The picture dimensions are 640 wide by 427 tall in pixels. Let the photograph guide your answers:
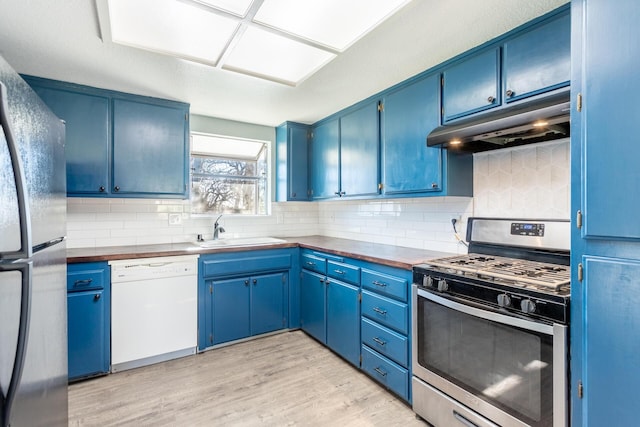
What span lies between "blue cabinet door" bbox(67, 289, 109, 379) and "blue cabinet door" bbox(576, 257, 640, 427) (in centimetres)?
285

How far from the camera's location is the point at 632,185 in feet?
3.56

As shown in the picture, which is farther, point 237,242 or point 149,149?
point 237,242

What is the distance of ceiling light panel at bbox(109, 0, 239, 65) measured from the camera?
1515mm

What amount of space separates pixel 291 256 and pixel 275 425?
4.98 feet

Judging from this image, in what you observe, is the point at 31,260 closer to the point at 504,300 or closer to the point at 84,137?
the point at 504,300

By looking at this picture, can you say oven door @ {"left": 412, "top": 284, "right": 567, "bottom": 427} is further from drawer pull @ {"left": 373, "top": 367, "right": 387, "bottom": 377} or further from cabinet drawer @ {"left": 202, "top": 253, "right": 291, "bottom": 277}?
cabinet drawer @ {"left": 202, "top": 253, "right": 291, "bottom": 277}

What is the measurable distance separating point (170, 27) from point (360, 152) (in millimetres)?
1731

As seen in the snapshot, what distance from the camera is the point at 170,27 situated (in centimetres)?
168

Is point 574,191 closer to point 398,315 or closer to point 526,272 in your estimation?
point 526,272

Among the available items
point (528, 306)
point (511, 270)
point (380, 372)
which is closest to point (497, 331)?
point (528, 306)

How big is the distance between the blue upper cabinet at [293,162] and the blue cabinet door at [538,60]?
7.28 feet

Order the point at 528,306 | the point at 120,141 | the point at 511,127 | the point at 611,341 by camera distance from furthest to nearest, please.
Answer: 1. the point at 120,141
2. the point at 511,127
3. the point at 528,306
4. the point at 611,341

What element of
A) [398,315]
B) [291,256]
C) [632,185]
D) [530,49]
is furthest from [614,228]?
[291,256]

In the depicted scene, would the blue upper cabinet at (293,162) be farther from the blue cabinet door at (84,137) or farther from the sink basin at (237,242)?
the blue cabinet door at (84,137)
